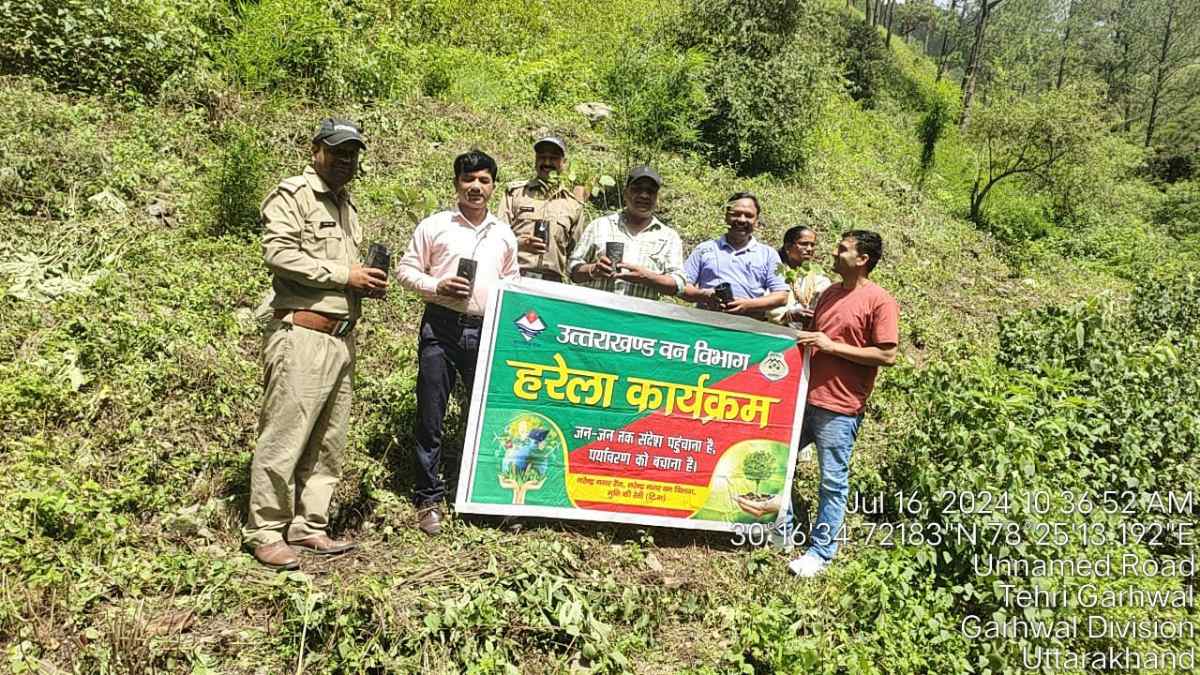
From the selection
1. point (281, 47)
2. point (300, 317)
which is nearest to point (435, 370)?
point (300, 317)

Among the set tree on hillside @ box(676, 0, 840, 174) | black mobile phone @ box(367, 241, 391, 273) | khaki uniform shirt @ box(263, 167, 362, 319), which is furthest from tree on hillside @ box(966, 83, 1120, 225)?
khaki uniform shirt @ box(263, 167, 362, 319)

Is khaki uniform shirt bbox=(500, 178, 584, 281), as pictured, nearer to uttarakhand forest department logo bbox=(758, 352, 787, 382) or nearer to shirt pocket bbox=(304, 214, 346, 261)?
shirt pocket bbox=(304, 214, 346, 261)

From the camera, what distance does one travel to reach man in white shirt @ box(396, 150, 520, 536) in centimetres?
370

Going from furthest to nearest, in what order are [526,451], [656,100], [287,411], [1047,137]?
[1047,137] < [656,100] < [526,451] < [287,411]

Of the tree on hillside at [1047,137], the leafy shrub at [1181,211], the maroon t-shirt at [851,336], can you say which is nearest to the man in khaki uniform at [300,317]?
the maroon t-shirt at [851,336]

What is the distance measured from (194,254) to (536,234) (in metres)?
3.55

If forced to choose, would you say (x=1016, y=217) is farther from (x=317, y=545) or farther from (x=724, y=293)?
(x=317, y=545)

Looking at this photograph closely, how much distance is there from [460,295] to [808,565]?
248 cm

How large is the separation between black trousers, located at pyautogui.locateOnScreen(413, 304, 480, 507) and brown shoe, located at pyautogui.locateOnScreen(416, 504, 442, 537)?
0.05m

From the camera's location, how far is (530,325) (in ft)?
12.1

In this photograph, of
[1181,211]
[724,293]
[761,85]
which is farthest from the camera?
Result: [1181,211]

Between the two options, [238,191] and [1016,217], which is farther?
[1016,217]

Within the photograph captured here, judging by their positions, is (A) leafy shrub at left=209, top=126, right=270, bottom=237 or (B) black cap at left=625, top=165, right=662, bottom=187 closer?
(B) black cap at left=625, top=165, right=662, bottom=187

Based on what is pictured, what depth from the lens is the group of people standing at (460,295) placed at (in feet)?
10.8
